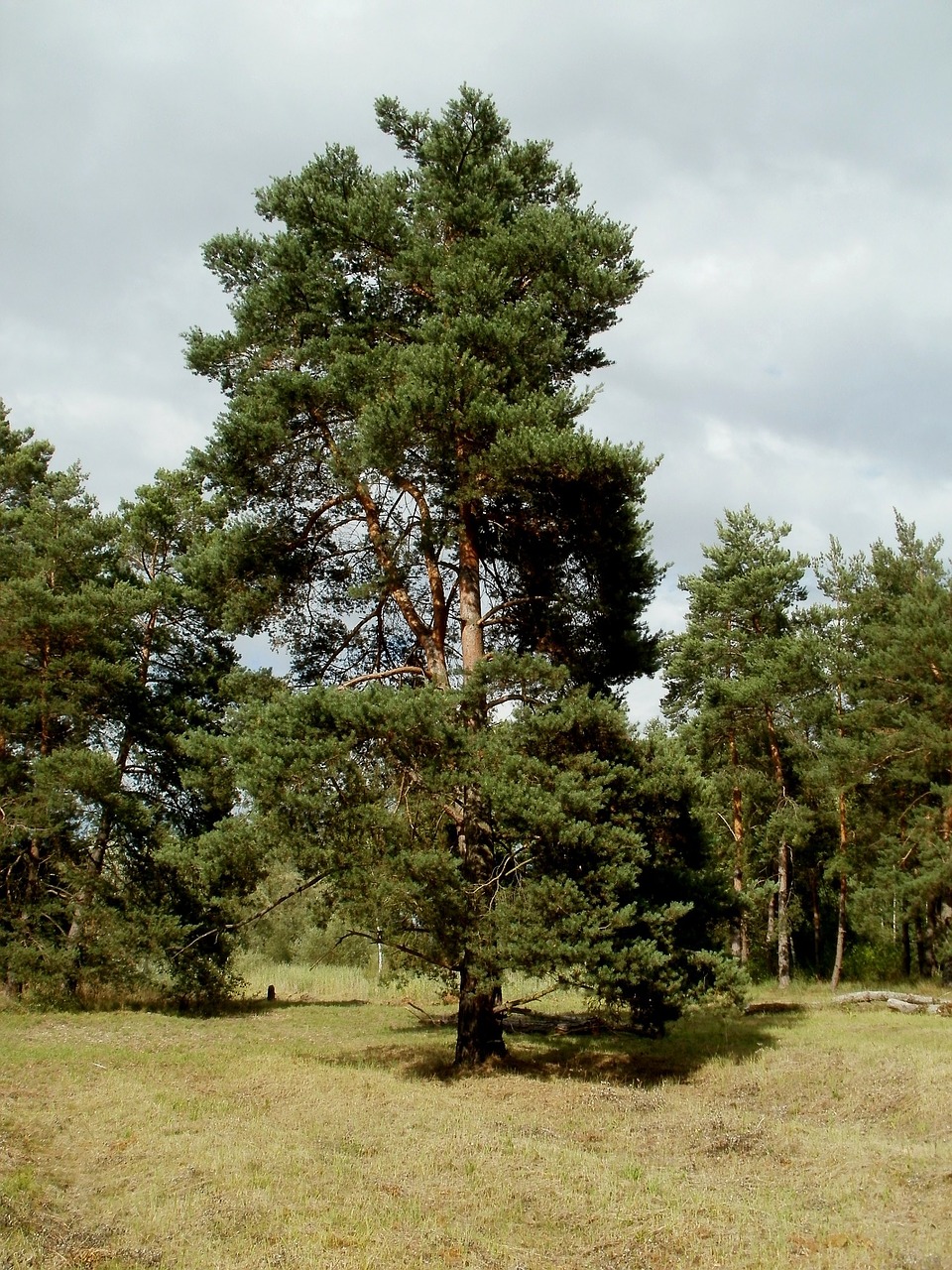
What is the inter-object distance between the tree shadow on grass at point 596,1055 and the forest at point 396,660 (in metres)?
0.76

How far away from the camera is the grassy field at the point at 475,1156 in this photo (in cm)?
598

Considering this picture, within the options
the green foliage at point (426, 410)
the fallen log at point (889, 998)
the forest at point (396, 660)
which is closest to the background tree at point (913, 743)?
the forest at point (396, 660)

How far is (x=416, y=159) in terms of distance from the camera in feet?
48.4

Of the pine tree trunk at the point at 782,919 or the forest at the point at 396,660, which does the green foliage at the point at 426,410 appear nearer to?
the forest at the point at 396,660

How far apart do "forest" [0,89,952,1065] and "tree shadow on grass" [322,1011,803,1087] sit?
0.76m

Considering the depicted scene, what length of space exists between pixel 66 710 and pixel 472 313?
1200 cm

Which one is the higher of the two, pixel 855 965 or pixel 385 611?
pixel 385 611

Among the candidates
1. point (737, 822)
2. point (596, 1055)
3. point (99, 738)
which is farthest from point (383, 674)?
point (737, 822)

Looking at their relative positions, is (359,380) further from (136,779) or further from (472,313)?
(136,779)

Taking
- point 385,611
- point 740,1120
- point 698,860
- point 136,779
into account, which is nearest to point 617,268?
point 385,611

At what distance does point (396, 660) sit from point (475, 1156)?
8473 millimetres

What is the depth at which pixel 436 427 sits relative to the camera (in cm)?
1240

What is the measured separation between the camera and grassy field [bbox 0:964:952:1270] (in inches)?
236

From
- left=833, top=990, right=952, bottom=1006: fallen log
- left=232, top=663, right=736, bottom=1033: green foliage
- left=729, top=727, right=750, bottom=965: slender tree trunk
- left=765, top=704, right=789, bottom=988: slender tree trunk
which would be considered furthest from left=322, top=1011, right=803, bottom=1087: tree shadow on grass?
left=765, top=704, right=789, bottom=988: slender tree trunk
